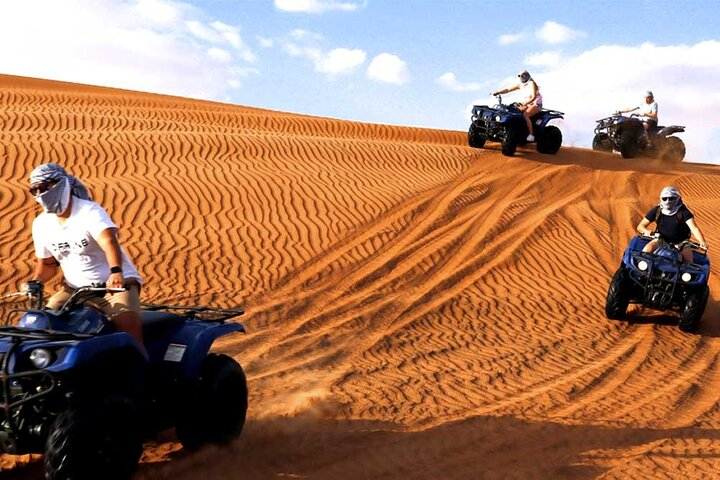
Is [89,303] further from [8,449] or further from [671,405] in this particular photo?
[671,405]

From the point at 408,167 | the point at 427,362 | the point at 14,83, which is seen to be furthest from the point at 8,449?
the point at 14,83

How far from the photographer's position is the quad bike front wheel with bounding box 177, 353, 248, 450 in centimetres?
536

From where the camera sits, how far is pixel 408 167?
61.6ft

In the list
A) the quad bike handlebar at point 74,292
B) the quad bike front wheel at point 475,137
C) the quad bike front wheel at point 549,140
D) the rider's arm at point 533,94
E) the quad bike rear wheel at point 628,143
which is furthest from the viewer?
the quad bike rear wheel at point 628,143

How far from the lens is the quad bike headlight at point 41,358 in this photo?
4.30 metres

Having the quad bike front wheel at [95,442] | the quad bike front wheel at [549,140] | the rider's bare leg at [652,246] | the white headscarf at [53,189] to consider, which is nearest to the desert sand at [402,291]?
the quad bike front wheel at [549,140]

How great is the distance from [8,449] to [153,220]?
906cm

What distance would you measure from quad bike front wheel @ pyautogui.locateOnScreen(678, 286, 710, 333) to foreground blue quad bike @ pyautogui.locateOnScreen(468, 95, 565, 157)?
9.36 meters

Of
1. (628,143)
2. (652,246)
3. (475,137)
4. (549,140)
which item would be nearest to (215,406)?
(652,246)

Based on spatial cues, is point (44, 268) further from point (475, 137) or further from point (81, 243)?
point (475, 137)

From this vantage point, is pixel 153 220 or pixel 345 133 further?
pixel 345 133

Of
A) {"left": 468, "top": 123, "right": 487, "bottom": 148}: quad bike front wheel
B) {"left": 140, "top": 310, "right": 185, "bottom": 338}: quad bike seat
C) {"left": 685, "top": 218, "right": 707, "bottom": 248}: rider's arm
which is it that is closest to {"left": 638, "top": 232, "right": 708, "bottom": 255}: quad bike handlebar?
{"left": 685, "top": 218, "right": 707, "bottom": 248}: rider's arm

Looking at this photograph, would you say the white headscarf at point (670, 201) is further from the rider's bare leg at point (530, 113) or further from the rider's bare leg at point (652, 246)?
the rider's bare leg at point (530, 113)

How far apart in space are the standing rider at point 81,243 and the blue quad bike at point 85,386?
11 cm
